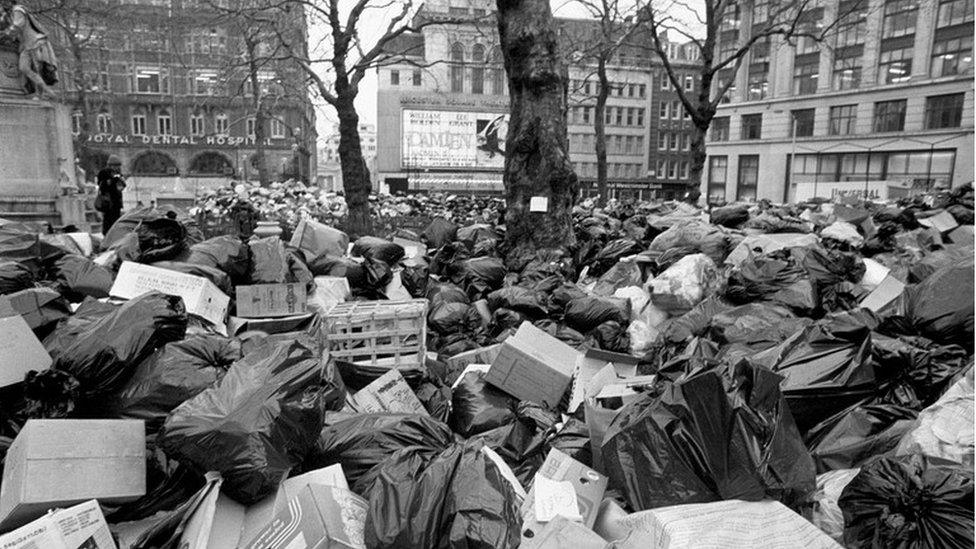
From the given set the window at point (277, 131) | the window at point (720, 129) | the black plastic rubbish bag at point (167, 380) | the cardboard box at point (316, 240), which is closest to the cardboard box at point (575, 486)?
the black plastic rubbish bag at point (167, 380)

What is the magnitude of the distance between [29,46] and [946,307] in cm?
1169

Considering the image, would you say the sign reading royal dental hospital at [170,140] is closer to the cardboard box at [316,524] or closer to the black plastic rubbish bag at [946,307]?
the black plastic rubbish bag at [946,307]

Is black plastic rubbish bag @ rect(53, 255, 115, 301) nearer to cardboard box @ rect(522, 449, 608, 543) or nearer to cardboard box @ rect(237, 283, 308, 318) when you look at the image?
cardboard box @ rect(237, 283, 308, 318)

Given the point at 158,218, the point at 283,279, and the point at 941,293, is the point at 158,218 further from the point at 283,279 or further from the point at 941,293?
the point at 941,293

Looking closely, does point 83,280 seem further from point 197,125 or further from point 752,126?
point 197,125

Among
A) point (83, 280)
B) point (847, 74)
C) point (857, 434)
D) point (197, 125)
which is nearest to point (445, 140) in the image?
point (197, 125)

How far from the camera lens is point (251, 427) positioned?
6.34 feet

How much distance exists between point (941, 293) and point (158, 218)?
4363mm

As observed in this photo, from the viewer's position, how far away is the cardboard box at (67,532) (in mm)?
1636

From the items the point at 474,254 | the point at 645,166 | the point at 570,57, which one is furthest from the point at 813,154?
the point at 474,254

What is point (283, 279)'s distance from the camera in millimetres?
4113

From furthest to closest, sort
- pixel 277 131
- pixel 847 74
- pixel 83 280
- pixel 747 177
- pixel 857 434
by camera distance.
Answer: pixel 277 131
pixel 747 177
pixel 847 74
pixel 83 280
pixel 857 434

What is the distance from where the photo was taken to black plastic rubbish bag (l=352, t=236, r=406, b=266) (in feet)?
18.7

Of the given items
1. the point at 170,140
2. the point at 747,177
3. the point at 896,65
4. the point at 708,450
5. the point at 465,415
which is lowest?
the point at 465,415
